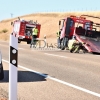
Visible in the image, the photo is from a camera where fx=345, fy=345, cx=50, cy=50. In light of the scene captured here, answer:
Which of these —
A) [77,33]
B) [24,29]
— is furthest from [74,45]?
[24,29]

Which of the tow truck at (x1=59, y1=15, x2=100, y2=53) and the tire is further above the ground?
the tow truck at (x1=59, y1=15, x2=100, y2=53)

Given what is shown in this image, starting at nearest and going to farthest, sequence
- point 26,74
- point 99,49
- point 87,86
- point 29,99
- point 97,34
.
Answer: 1. point 29,99
2. point 87,86
3. point 26,74
4. point 99,49
5. point 97,34

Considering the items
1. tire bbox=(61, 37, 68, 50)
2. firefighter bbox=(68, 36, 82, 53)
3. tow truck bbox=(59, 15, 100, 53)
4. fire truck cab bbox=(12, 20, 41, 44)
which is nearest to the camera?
firefighter bbox=(68, 36, 82, 53)

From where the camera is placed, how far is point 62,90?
8742mm

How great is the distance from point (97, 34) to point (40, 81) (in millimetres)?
15492

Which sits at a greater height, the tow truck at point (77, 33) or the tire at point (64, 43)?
the tow truck at point (77, 33)

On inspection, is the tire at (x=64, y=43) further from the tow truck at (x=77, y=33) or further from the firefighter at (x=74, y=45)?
the firefighter at (x=74, y=45)

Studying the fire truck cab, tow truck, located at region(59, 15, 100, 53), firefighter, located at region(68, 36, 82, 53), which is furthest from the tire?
the fire truck cab

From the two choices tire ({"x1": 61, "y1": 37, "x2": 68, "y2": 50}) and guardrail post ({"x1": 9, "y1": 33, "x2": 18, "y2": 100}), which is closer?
guardrail post ({"x1": 9, "y1": 33, "x2": 18, "y2": 100})

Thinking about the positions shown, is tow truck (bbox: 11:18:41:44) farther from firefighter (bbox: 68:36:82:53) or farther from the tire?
firefighter (bbox: 68:36:82:53)

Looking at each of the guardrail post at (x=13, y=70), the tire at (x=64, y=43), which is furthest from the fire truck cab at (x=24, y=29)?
the guardrail post at (x=13, y=70)

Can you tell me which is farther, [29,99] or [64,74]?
[64,74]

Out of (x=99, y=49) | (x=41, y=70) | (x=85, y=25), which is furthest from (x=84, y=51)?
(x=41, y=70)

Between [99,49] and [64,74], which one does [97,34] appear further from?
[64,74]
